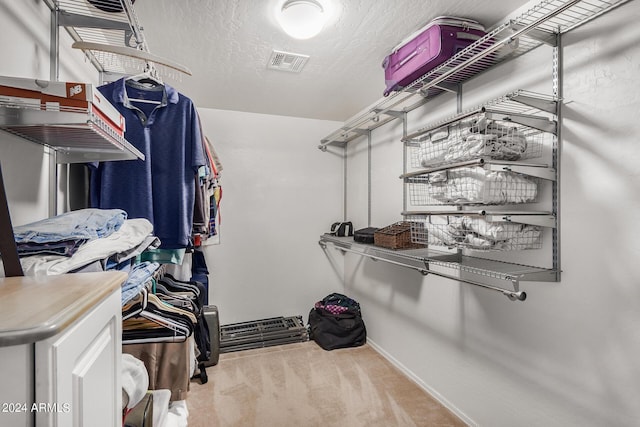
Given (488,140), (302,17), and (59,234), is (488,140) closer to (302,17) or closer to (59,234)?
(302,17)

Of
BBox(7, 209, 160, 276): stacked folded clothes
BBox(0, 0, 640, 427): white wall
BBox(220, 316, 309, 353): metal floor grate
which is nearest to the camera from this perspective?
BBox(7, 209, 160, 276): stacked folded clothes

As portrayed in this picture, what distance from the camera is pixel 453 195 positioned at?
5.08ft

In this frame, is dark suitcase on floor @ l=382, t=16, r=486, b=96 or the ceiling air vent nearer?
dark suitcase on floor @ l=382, t=16, r=486, b=96

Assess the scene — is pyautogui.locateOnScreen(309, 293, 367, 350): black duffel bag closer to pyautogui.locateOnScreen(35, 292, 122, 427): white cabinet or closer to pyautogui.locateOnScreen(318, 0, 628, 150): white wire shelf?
pyautogui.locateOnScreen(318, 0, 628, 150): white wire shelf

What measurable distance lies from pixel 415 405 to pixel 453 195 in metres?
1.41

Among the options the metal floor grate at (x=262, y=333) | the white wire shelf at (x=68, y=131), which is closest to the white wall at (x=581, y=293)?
the metal floor grate at (x=262, y=333)

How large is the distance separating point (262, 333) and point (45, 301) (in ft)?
8.84

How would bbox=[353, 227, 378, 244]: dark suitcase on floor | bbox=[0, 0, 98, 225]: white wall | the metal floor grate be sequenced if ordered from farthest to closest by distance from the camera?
the metal floor grate < bbox=[353, 227, 378, 244]: dark suitcase on floor < bbox=[0, 0, 98, 225]: white wall

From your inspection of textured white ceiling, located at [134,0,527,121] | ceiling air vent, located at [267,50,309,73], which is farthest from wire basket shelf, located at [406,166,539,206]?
ceiling air vent, located at [267,50,309,73]

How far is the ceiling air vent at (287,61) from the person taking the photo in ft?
6.81

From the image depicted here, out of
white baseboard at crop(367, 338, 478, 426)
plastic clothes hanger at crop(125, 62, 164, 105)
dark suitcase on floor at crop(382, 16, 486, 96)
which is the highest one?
dark suitcase on floor at crop(382, 16, 486, 96)

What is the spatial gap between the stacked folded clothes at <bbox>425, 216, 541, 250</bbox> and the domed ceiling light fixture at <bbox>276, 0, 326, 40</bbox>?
3.95 ft

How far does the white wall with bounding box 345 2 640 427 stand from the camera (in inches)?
46.2

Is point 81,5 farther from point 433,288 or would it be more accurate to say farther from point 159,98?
point 433,288
